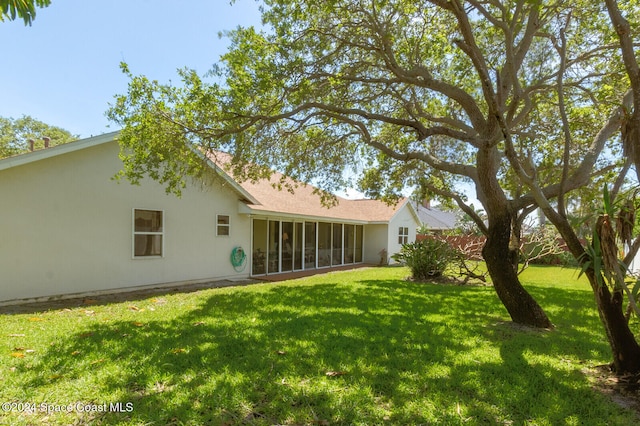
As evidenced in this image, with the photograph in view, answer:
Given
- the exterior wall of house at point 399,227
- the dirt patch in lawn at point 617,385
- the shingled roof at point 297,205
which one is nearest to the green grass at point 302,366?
the dirt patch in lawn at point 617,385

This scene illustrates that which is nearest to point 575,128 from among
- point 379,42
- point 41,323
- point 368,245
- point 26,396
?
point 379,42

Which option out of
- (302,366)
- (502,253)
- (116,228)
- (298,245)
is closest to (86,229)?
(116,228)

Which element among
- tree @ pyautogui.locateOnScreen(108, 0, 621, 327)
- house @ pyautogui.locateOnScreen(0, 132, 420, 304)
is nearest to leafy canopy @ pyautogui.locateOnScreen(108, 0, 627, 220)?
tree @ pyautogui.locateOnScreen(108, 0, 621, 327)

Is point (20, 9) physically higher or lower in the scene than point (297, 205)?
higher

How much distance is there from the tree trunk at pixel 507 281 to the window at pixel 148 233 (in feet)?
29.6

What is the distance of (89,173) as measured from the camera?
30.7 ft

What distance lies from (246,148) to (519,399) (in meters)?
7.54

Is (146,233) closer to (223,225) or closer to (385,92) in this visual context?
(223,225)

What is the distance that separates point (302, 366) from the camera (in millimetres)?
4242

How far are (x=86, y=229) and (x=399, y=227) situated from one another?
719 inches

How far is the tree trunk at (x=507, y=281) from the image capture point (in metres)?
6.28

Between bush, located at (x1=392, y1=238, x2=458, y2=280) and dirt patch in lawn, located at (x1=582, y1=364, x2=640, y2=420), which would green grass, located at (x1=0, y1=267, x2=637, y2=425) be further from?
bush, located at (x1=392, y1=238, x2=458, y2=280)

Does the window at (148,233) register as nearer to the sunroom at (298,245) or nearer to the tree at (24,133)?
the sunroom at (298,245)

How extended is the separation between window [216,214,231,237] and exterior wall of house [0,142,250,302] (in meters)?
0.41
